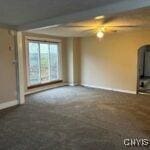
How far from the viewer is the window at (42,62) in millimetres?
6582

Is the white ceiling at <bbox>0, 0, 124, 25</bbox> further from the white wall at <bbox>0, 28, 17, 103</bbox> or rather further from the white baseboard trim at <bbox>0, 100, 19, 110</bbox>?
the white baseboard trim at <bbox>0, 100, 19, 110</bbox>

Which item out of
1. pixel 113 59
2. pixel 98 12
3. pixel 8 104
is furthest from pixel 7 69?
pixel 113 59

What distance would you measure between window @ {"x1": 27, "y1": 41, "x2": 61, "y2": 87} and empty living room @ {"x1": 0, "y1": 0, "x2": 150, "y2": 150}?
4 centimetres

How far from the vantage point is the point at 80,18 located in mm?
3381

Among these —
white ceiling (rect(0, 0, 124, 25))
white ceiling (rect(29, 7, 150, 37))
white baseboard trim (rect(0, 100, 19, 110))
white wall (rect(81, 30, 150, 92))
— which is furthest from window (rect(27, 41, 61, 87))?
white ceiling (rect(0, 0, 124, 25))

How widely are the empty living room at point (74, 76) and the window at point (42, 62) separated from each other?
35 millimetres

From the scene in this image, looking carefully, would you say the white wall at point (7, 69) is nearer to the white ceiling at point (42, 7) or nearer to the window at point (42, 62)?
the white ceiling at point (42, 7)

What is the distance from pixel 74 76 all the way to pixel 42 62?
5.30ft

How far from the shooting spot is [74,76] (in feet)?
26.0

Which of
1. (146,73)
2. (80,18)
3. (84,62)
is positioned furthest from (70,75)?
(80,18)

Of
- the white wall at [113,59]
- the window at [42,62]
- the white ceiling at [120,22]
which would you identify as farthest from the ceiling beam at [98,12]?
the white wall at [113,59]

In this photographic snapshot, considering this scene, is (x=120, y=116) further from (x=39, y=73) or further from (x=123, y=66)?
(x=39, y=73)

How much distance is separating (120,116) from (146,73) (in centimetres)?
452

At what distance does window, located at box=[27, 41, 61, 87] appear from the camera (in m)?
6.58
